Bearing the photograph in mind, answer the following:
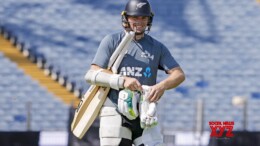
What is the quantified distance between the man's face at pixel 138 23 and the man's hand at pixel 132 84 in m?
0.40

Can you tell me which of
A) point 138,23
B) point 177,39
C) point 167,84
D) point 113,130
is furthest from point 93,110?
point 177,39

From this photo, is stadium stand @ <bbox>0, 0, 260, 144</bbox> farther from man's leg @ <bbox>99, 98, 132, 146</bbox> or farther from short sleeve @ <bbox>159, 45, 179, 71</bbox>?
man's leg @ <bbox>99, 98, 132, 146</bbox>

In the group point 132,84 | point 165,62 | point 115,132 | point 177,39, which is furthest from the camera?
point 177,39

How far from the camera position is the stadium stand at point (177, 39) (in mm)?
18047

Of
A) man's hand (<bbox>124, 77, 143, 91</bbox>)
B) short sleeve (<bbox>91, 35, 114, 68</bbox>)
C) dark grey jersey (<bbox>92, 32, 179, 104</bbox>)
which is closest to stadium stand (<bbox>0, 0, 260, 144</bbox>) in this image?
dark grey jersey (<bbox>92, 32, 179, 104</bbox>)

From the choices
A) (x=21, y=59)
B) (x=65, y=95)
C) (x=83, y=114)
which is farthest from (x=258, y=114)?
(x=83, y=114)

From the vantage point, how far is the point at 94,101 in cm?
600

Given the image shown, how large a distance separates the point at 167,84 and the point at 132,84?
13.4 inches

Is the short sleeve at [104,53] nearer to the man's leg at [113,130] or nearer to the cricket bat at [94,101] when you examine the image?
the cricket bat at [94,101]

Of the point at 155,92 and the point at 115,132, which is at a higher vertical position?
the point at 155,92

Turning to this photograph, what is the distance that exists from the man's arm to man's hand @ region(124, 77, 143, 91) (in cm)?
12

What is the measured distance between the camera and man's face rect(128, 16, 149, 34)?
5.95 metres

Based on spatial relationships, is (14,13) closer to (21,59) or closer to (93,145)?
(21,59)

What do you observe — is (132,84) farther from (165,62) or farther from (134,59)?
(165,62)
